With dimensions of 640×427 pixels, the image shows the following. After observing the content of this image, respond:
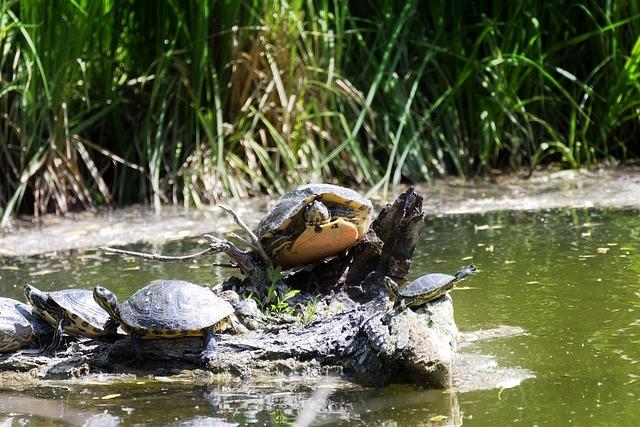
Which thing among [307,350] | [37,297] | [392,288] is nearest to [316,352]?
[307,350]

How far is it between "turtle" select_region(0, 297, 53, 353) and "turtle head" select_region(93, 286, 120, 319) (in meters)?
0.37

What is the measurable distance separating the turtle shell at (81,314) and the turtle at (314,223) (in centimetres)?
85

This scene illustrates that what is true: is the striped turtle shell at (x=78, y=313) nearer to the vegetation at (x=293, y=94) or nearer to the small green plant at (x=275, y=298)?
the small green plant at (x=275, y=298)

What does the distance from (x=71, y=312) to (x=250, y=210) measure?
3.63m

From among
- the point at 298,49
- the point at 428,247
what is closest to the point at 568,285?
the point at 428,247

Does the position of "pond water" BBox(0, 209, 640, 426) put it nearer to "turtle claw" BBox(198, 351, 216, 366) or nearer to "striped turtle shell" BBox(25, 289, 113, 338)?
"turtle claw" BBox(198, 351, 216, 366)

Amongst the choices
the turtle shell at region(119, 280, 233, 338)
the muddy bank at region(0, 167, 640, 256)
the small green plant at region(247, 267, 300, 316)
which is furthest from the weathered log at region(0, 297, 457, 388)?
the muddy bank at region(0, 167, 640, 256)

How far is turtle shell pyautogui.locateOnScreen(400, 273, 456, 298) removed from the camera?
12.2ft

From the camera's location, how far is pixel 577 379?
Answer: 11.2ft

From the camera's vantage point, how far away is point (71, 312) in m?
3.87

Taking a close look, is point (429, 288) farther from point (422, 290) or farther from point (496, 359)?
point (496, 359)

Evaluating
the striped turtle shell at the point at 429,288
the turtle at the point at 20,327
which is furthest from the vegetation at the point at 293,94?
the striped turtle shell at the point at 429,288

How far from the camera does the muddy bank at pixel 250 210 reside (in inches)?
272

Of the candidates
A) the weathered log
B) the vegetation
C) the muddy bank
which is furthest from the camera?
the vegetation
